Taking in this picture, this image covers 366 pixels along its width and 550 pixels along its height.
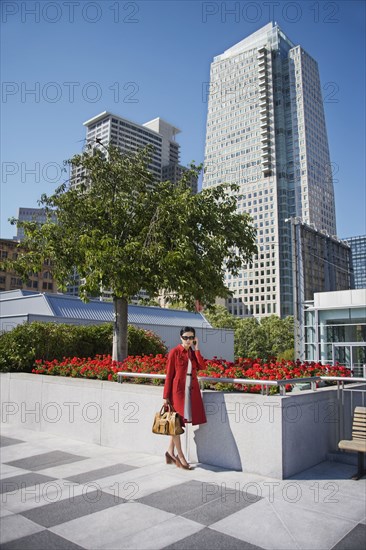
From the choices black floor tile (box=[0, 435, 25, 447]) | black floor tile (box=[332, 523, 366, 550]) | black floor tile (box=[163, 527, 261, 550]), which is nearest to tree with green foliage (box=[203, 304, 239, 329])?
black floor tile (box=[0, 435, 25, 447])

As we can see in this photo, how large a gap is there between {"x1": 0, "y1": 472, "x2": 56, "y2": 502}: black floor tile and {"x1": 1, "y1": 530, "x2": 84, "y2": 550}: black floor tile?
1.59m

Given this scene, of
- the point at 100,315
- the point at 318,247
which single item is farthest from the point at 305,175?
the point at 100,315

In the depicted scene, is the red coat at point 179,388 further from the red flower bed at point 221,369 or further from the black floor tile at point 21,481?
the black floor tile at point 21,481

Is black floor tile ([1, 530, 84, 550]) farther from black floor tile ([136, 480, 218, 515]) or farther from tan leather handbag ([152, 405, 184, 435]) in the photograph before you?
tan leather handbag ([152, 405, 184, 435])

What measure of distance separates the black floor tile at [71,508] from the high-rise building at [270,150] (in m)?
134

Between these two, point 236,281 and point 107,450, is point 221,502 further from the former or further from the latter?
point 236,281

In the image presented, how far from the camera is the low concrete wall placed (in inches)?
242

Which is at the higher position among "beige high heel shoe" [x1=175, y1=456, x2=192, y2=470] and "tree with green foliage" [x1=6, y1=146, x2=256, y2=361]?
"tree with green foliage" [x1=6, y1=146, x2=256, y2=361]

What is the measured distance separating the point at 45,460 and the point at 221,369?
Result: 3272 millimetres

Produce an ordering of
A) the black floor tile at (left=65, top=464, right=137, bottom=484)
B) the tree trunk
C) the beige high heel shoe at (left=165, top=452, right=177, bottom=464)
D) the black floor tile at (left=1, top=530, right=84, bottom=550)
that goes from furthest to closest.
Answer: the tree trunk
the beige high heel shoe at (left=165, top=452, right=177, bottom=464)
the black floor tile at (left=65, top=464, right=137, bottom=484)
the black floor tile at (left=1, top=530, right=84, bottom=550)

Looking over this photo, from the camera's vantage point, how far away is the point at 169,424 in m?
6.31

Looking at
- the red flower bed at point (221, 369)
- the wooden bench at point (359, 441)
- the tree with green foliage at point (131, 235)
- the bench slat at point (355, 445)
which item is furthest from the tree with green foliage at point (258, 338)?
the bench slat at point (355, 445)

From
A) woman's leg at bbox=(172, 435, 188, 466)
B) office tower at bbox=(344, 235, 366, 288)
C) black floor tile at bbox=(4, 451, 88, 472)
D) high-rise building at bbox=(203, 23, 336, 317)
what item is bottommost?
black floor tile at bbox=(4, 451, 88, 472)

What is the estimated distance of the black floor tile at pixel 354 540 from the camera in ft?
13.0
